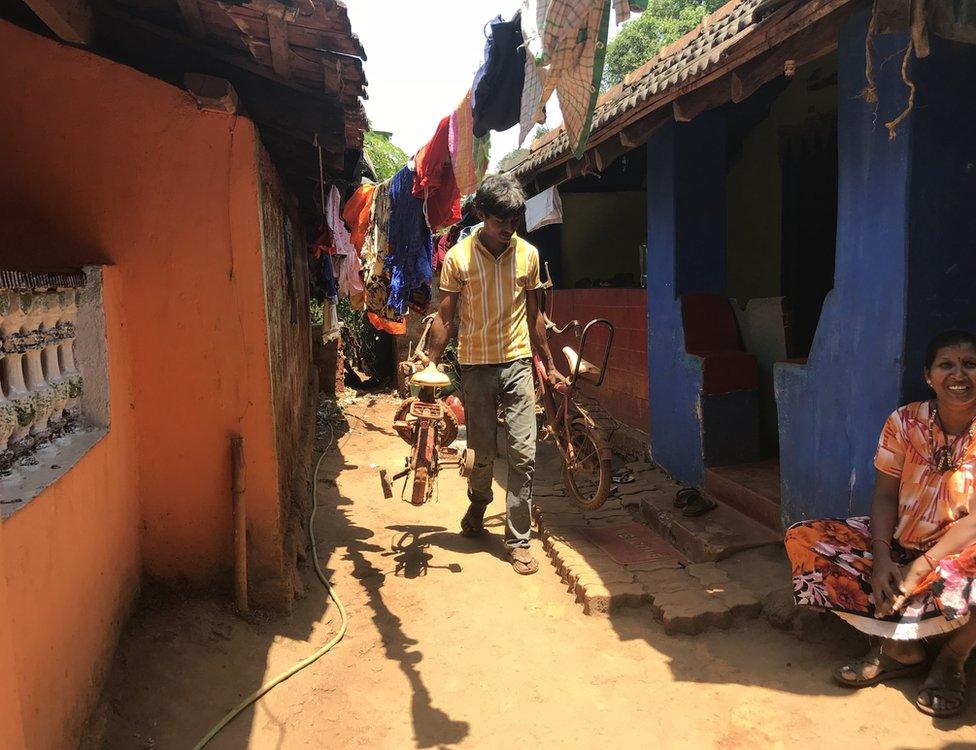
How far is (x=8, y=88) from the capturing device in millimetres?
3375

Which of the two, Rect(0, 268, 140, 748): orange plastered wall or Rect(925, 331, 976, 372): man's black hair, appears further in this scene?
Rect(925, 331, 976, 372): man's black hair

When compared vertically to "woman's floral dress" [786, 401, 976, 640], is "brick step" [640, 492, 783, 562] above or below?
below

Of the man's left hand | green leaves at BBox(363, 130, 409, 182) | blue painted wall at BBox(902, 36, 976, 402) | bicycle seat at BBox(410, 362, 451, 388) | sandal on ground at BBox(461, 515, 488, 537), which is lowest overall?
sandal on ground at BBox(461, 515, 488, 537)

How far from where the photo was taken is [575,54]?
3.22m

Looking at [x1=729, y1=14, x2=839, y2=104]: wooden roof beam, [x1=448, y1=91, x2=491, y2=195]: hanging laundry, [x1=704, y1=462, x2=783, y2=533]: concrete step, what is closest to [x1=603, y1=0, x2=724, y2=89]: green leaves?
[x1=448, y1=91, x2=491, y2=195]: hanging laundry

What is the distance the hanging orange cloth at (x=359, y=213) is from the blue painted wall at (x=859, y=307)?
14.4ft

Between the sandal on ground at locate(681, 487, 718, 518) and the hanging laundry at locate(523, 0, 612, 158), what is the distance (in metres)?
2.68

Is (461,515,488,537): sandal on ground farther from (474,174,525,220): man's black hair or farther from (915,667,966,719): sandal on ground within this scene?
(915,667,966,719): sandal on ground

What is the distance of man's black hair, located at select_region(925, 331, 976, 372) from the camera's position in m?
2.91

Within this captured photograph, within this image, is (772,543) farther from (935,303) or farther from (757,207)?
(757,207)

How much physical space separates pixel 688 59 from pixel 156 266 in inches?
138

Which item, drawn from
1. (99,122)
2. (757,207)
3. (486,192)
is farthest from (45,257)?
(757,207)

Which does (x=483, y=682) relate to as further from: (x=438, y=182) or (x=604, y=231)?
(x=604, y=231)

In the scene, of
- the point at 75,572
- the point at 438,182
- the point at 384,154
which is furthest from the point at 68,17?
the point at 384,154
